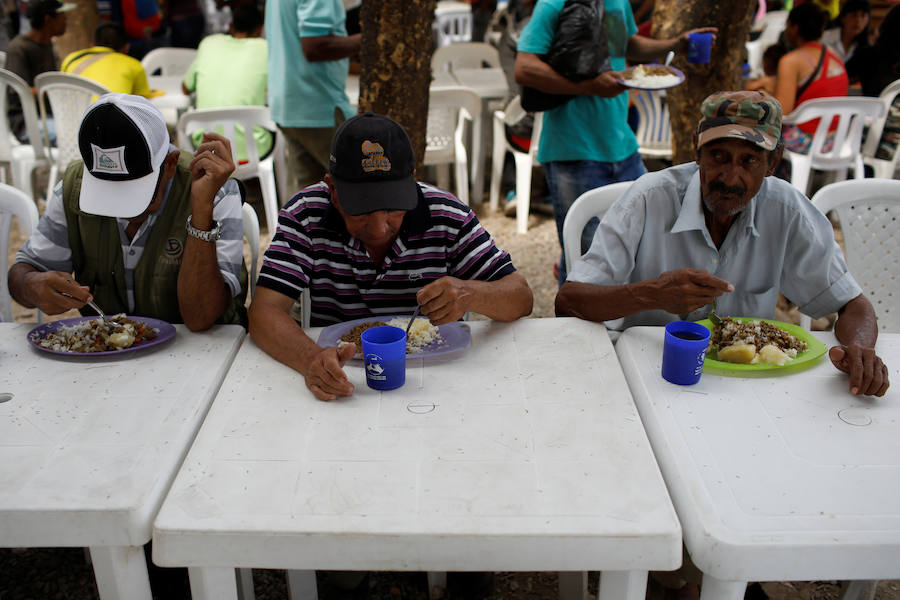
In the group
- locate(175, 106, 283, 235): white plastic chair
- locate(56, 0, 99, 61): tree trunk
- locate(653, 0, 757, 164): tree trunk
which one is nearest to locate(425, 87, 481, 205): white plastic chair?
locate(175, 106, 283, 235): white plastic chair

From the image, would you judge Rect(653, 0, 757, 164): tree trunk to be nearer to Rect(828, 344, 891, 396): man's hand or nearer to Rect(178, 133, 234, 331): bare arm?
Rect(828, 344, 891, 396): man's hand

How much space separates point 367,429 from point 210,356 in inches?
23.6

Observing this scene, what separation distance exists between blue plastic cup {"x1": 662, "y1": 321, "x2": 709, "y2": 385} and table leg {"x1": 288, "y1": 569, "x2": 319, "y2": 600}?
1.09 meters

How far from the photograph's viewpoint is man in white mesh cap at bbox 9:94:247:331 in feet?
6.82

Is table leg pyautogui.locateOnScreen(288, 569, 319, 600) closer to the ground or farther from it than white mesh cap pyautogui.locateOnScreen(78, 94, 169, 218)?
closer to the ground

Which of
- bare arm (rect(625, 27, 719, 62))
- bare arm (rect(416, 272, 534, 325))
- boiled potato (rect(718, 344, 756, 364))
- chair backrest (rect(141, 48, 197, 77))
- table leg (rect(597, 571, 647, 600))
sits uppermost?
bare arm (rect(625, 27, 719, 62))

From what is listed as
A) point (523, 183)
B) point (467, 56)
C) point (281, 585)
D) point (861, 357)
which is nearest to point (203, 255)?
point (281, 585)

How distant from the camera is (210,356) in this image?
2004mm

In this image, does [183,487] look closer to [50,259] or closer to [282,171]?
Answer: [50,259]

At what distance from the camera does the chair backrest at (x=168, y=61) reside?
7242 millimetres

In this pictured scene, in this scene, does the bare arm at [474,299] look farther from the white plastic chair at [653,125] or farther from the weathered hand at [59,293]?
the white plastic chair at [653,125]

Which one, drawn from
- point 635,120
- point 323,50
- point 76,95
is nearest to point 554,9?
point 323,50

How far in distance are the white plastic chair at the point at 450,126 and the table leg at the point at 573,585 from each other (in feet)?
12.9

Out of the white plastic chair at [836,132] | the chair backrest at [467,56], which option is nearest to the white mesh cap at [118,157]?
the white plastic chair at [836,132]
